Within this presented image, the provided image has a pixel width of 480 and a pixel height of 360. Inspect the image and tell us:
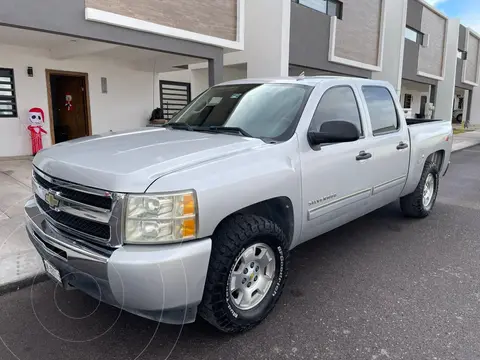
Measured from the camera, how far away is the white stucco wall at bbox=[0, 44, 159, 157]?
9867mm

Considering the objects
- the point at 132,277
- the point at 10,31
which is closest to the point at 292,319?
the point at 132,277

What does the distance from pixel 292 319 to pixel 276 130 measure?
1.54 m

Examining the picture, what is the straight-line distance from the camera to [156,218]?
7.59ft

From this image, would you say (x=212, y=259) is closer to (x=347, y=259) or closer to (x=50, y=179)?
(x=50, y=179)

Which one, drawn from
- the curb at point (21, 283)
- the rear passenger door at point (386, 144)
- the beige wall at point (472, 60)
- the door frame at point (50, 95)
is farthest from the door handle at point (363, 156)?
the beige wall at point (472, 60)

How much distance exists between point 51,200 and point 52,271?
0.52m

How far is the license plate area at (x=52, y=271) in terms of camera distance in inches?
106

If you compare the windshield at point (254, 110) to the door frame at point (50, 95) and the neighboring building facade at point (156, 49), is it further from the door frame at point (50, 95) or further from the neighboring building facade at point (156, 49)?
the door frame at point (50, 95)

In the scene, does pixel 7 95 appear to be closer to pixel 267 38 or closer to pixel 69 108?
pixel 69 108

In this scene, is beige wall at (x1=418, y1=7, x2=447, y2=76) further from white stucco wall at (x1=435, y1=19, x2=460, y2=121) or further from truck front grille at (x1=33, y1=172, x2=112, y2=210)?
truck front grille at (x1=33, y1=172, x2=112, y2=210)

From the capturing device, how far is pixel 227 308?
265 cm

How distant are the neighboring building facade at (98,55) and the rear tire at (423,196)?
19.4 feet

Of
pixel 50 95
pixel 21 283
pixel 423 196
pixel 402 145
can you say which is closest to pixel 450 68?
pixel 423 196

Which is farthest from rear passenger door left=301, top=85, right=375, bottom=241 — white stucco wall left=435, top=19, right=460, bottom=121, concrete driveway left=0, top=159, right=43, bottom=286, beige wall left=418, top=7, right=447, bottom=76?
white stucco wall left=435, top=19, right=460, bottom=121
